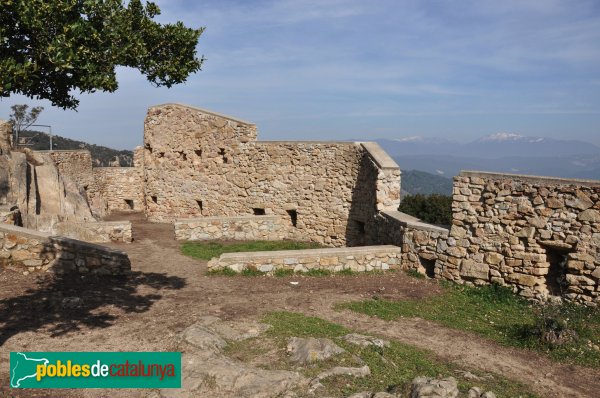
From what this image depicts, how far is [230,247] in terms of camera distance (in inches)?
586

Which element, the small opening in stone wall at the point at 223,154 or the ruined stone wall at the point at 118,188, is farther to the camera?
the ruined stone wall at the point at 118,188

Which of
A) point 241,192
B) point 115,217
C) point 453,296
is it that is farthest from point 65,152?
point 453,296

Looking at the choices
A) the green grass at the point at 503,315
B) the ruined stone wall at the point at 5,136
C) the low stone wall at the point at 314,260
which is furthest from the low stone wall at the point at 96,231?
the green grass at the point at 503,315

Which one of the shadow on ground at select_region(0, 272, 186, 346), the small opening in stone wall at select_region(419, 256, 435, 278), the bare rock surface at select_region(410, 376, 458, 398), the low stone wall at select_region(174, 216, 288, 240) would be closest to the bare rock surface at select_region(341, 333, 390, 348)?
the bare rock surface at select_region(410, 376, 458, 398)

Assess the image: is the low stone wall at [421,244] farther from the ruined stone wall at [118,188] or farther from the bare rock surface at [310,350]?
the ruined stone wall at [118,188]

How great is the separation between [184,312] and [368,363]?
3.67 meters

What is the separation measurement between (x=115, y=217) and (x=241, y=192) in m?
8.19

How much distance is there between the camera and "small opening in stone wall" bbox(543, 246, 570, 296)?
9.73 meters

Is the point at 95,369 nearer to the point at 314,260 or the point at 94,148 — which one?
the point at 314,260

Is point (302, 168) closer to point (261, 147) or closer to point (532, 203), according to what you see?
point (261, 147)

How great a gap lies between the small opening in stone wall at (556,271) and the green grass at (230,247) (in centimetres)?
753

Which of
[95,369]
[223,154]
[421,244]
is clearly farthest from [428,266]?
[223,154]

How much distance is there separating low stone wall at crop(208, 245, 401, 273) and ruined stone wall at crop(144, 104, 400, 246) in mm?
2270

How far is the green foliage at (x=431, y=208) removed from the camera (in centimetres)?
2345
